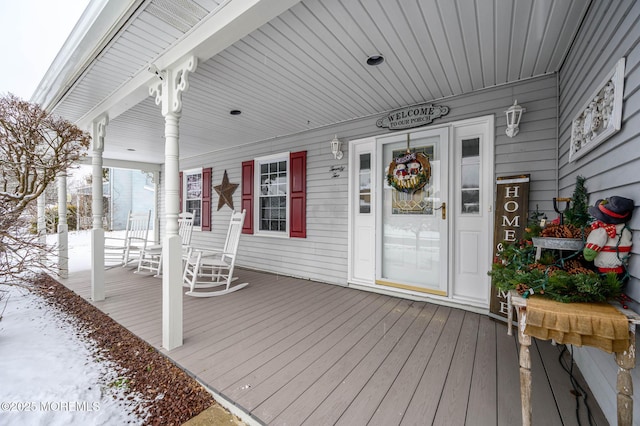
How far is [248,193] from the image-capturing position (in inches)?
205

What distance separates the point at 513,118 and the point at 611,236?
1.89 meters

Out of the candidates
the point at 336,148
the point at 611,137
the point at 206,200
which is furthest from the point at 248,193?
the point at 611,137

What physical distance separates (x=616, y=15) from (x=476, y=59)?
105 centimetres

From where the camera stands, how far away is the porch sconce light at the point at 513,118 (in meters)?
2.62

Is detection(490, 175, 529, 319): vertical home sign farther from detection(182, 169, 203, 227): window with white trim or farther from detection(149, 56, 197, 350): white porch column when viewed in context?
detection(182, 169, 203, 227): window with white trim

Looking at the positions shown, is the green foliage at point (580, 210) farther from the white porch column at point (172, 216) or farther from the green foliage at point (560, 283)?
the white porch column at point (172, 216)

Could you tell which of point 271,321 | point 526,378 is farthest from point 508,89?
point 271,321

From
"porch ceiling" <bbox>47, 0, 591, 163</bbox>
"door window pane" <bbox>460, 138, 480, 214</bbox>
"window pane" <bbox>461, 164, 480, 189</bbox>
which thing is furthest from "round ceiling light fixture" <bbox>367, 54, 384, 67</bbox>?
"window pane" <bbox>461, 164, 480, 189</bbox>

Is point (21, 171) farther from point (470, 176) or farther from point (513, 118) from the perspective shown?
point (513, 118)

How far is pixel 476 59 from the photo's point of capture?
7.71 feet

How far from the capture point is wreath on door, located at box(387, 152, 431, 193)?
10.7ft

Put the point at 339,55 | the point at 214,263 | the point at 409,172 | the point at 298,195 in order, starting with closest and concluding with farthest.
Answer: the point at 339,55
the point at 409,172
the point at 214,263
the point at 298,195

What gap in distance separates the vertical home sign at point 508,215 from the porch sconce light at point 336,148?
2074mm

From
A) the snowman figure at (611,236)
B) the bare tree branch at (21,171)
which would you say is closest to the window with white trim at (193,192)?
the bare tree branch at (21,171)
